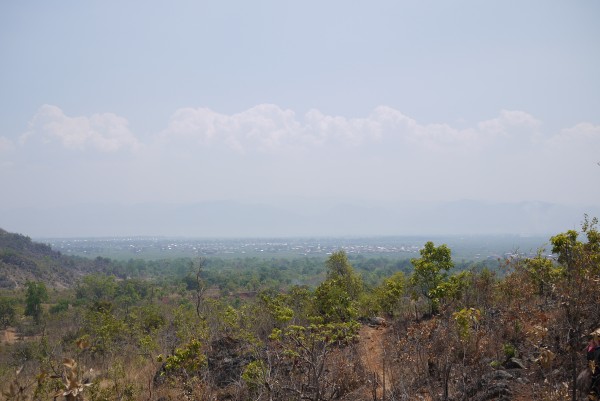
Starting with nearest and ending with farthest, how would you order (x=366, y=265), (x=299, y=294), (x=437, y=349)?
(x=437, y=349)
(x=299, y=294)
(x=366, y=265)

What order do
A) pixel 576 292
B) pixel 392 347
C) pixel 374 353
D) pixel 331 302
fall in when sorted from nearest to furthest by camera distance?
1. pixel 576 292
2. pixel 392 347
3. pixel 374 353
4. pixel 331 302

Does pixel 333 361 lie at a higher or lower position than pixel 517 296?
lower

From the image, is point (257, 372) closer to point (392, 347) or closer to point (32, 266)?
point (392, 347)

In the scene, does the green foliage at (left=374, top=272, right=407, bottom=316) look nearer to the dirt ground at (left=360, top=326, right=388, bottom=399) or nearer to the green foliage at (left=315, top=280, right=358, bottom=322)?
the dirt ground at (left=360, top=326, right=388, bottom=399)

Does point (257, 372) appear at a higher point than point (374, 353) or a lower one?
higher

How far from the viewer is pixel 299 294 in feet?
74.7

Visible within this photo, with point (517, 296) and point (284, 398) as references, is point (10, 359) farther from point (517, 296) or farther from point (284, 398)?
point (517, 296)

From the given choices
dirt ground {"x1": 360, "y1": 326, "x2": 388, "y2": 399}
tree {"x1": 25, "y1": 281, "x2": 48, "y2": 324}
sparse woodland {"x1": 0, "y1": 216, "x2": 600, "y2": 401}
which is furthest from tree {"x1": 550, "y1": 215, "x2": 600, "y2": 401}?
tree {"x1": 25, "y1": 281, "x2": 48, "y2": 324}

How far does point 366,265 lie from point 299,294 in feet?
430

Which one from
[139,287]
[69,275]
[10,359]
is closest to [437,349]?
[10,359]

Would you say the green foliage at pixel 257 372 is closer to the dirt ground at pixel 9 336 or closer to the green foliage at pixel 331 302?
the green foliage at pixel 331 302

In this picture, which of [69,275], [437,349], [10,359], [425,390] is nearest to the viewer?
[425,390]

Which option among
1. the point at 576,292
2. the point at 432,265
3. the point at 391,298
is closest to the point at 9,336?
the point at 391,298

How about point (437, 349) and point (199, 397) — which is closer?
point (199, 397)
